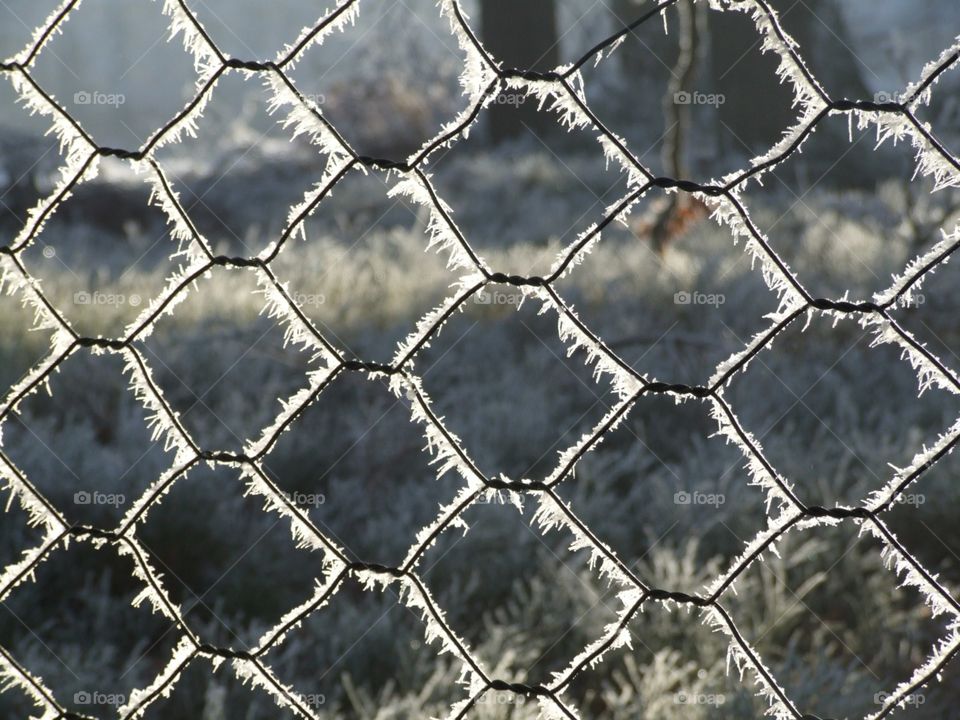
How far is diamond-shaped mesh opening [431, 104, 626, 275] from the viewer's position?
4766 mm

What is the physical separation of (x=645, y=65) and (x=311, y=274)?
628cm

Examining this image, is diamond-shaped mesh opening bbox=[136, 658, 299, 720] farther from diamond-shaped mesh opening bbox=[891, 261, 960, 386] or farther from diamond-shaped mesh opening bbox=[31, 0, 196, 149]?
diamond-shaped mesh opening bbox=[31, 0, 196, 149]

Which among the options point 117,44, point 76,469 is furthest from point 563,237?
point 117,44

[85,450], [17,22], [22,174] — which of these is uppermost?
[17,22]

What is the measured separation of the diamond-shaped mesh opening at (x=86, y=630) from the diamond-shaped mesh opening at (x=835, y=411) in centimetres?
131

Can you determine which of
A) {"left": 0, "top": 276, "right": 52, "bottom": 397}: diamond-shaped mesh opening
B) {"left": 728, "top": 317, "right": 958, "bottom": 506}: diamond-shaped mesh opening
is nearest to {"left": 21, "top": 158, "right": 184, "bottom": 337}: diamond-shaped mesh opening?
{"left": 0, "top": 276, "right": 52, "bottom": 397}: diamond-shaped mesh opening

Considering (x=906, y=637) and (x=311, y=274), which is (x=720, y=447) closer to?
(x=906, y=637)

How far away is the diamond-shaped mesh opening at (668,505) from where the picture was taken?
1.95 metres

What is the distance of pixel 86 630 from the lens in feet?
5.83

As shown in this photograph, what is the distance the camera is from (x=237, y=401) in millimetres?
2484

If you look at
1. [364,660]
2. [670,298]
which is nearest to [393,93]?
[670,298]

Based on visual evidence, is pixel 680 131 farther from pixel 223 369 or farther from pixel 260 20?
pixel 260 20

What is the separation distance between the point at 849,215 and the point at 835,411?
8.67ft

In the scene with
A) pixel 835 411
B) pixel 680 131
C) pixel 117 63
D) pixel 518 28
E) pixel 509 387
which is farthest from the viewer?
pixel 117 63
